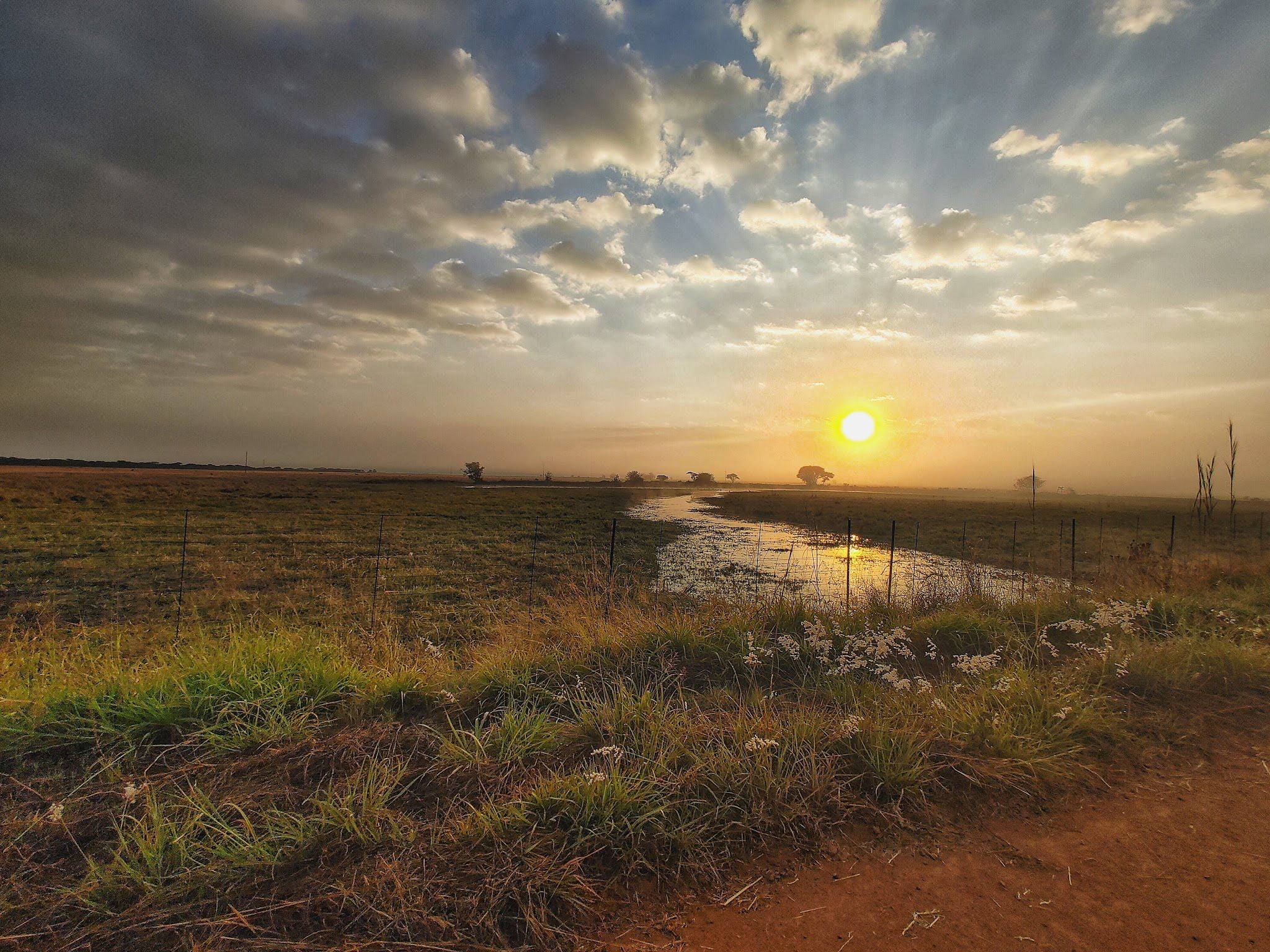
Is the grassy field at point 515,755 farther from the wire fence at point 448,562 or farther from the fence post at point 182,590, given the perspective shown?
the fence post at point 182,590

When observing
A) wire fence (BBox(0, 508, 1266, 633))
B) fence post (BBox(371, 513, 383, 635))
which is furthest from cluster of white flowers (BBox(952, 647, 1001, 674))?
fence post (BBox(371, 513, 383, 635))

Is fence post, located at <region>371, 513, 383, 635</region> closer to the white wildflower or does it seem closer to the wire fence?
the wire fence

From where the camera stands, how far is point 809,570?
66.3ft

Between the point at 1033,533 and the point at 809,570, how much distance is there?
10.9m

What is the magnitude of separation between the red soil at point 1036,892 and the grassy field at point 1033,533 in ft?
31.9

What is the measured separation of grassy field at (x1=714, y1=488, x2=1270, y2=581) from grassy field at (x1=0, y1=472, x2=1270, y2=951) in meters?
7.66

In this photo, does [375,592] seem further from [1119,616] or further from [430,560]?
[1119,616]

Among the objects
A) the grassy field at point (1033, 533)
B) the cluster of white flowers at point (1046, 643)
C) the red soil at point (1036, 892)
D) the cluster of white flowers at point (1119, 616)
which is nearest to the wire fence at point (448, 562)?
the grassy field at point (1033, 533)

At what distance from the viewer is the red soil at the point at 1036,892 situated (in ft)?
8.66

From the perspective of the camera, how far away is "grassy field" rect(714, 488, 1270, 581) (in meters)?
19.2

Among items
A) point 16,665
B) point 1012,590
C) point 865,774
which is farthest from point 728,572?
point 16,665

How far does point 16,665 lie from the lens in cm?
540

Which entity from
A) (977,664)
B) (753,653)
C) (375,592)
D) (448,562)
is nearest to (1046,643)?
(977,664)

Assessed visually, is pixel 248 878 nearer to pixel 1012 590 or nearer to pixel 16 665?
pixel 16 665
